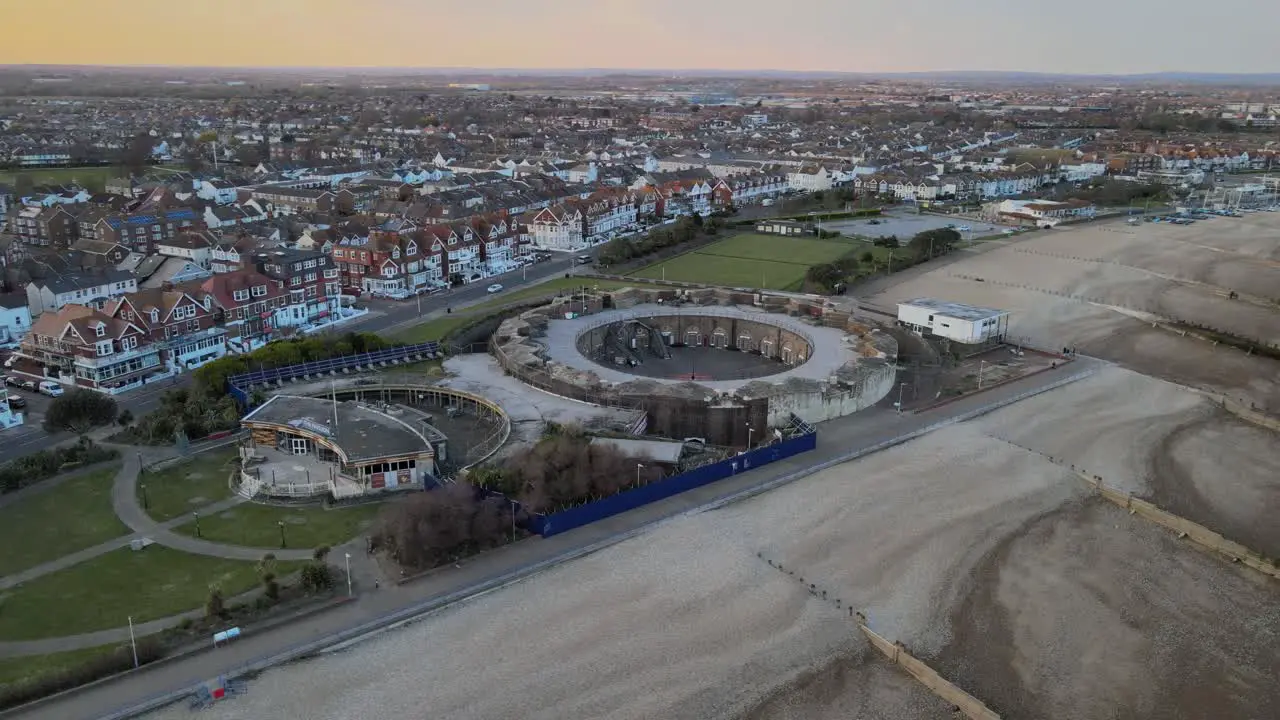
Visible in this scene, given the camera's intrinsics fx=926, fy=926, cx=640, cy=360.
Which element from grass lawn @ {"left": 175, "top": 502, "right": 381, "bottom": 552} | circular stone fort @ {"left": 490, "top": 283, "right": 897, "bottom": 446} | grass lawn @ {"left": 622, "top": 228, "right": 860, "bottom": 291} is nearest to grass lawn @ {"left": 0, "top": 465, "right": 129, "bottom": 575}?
grass lawn @ {"left": 175, "top": 502, "right": 381, "bottom": 552}

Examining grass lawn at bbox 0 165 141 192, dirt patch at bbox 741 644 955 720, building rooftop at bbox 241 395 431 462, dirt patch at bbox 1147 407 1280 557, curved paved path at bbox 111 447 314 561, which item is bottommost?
dirt patch at bbox 1147 407 1280 557

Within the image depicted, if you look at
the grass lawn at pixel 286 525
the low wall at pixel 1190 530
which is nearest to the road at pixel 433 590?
the grass lawn at pixel 286 525

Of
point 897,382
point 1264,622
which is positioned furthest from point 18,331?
point 1264,622

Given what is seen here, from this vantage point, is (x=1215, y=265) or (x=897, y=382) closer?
(x=897, y=382)

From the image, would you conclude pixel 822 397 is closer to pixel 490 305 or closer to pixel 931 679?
pixel 931 679

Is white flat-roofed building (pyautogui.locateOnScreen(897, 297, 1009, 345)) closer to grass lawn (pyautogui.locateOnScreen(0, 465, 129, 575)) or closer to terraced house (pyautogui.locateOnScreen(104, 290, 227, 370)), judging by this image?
terraced house (pyautogui.locateOnScreen(104, 290, 227, 370))

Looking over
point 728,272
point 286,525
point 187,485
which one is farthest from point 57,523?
point 728,272

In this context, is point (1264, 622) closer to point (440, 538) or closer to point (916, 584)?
point (916, 584)
